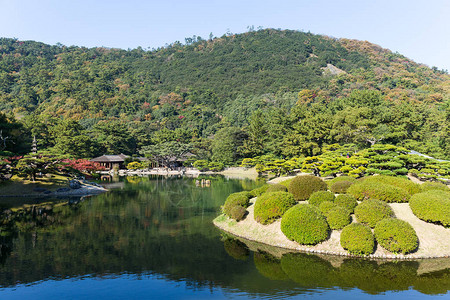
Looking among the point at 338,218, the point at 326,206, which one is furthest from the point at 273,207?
the point at 338,218

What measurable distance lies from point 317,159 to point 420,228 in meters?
26.2

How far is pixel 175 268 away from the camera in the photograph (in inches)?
569

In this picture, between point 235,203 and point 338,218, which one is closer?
point 338,218

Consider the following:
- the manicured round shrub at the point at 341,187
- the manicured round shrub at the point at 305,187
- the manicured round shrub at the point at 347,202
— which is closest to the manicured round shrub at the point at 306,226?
the manicured round shrub at the point at 347,202

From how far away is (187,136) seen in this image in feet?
295

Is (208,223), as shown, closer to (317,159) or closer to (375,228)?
(375,228)

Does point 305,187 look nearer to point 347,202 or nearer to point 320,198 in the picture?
point 320,198

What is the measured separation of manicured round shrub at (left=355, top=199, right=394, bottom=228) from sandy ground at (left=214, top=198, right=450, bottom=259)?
4.21 ft

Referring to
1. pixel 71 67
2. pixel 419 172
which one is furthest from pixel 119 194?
pixel 71 67

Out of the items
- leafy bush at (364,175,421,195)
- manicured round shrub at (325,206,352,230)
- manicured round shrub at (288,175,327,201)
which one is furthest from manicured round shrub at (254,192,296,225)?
leafy bush at (364,175,421,195)

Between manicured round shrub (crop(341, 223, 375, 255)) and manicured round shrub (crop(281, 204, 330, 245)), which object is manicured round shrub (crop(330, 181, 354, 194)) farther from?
manicured round shrub (crop(341, 223, 375, 255))

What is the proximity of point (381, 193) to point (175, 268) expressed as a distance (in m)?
12.7

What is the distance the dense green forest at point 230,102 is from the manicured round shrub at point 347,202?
28.8 metres

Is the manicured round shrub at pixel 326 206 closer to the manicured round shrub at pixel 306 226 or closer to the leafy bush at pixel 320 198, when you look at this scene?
the manicured round shrub at pixel 306 226
